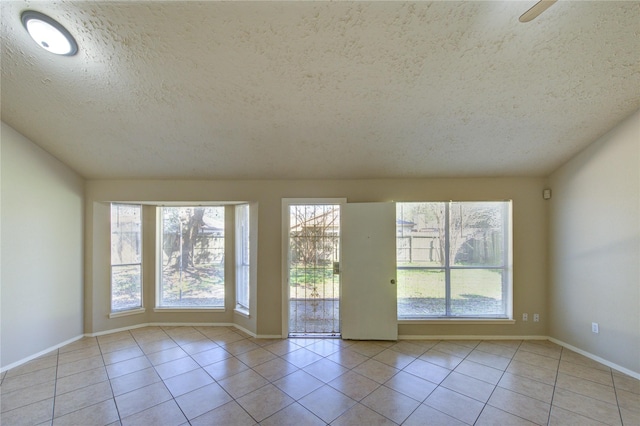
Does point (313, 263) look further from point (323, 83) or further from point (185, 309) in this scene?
point (323, 83)

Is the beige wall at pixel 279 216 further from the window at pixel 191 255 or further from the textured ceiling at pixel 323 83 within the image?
the window at pixel 191 255

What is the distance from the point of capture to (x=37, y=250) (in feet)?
10.5

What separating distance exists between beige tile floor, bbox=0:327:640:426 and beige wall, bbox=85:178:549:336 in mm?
347

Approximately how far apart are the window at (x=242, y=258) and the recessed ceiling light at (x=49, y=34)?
256 centimetres

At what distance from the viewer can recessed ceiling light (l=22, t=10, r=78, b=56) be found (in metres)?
1.80

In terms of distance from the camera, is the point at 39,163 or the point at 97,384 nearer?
the point at 97,384

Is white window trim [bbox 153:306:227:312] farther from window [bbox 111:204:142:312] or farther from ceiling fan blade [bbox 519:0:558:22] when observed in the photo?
ceiling fan blade [bbox 519:0:558:22]

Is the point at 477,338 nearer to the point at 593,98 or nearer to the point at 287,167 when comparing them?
the point at 593,98

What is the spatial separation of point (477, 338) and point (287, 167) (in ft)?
11.8

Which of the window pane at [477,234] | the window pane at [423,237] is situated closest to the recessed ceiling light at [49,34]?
the window pane at [423,237]

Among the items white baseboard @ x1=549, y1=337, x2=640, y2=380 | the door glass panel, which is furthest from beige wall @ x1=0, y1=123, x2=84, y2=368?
white baseboard @ x1=549, y1=337, x2=640, y2=380

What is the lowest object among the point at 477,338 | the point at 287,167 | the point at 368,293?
the point at 477,338

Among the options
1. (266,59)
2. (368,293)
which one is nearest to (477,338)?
(368,293)

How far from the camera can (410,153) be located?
3309mm
